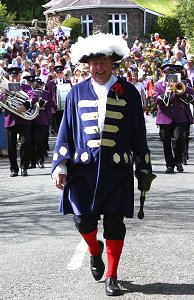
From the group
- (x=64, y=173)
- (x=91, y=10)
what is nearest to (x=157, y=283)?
(x=64, y=173)

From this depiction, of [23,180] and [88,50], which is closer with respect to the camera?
[88,50]

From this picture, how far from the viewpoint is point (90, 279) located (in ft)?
27.0

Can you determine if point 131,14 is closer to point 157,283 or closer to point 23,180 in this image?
point 23,180

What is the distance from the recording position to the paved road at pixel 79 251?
25.8 ft

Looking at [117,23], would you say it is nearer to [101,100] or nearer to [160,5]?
[160,5]

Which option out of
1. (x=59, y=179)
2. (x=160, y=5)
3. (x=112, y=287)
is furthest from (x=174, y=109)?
(x=160, y=5)

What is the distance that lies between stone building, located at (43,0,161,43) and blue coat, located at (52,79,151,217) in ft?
259

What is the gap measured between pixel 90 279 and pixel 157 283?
0.58 meters

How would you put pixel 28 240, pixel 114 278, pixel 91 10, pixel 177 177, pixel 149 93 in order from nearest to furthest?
1. pixel 114 278
2. pixel 28 240
3. pixel 177 177
4. pixel 149 93
5. pixel 91 10

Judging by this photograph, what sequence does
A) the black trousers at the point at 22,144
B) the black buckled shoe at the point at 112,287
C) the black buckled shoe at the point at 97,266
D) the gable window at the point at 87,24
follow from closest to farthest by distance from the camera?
1. the black buckled shoe at the point at 112,287
2. the black buckled shoe at the point at 97,266
3. the black trousers at the point at 22,144
4. the gable window at the point at 87,24

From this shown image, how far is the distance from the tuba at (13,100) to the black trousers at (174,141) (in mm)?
2239

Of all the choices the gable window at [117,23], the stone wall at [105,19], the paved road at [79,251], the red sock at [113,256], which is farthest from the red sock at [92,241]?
the gable window at [117,23]

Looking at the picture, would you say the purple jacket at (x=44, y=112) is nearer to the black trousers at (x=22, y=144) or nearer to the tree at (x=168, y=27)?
the black trousers at (x=22, y=144)

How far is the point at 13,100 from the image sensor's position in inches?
665
